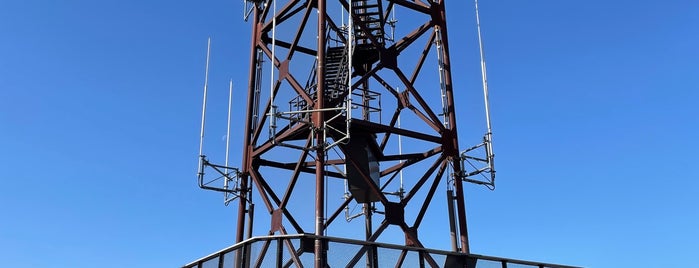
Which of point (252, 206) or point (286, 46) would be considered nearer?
point (252, 206)

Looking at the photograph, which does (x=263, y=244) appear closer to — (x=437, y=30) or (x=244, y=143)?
(x=244, y=143)

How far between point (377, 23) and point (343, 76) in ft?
9.82

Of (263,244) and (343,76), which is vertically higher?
(343,76)

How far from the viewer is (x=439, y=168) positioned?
21.3 meters

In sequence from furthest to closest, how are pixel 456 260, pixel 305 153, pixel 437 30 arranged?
pixel 437 30, pixel 305 153, pixel 456 260

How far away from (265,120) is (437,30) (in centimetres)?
615

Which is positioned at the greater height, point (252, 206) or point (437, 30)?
point (437, 30)

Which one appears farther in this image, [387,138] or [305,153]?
[387,138]

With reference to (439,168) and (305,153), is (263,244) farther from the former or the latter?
(439,168)

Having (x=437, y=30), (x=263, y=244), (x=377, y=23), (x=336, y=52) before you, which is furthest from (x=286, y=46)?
(x=263, y=244)

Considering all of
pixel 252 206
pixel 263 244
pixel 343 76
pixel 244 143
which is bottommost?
pixel 263 244

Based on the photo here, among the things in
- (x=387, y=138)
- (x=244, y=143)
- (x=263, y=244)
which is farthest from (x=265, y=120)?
(x=263, y=244)

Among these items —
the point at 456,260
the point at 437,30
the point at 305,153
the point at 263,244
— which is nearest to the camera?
the point at 263,244

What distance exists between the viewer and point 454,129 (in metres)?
21.6
